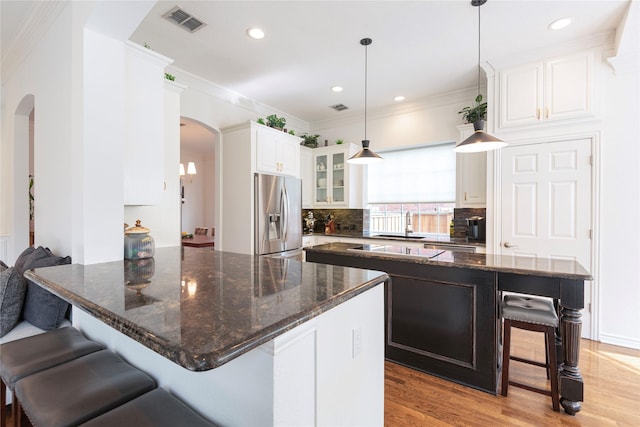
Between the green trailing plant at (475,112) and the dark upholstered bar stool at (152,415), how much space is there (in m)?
3.83

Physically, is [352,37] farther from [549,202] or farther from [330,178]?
[549,202]

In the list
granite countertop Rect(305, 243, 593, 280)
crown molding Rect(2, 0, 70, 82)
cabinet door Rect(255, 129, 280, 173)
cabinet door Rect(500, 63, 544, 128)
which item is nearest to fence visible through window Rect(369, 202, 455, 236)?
cabinet door Rect(500, 63, 544, 128)

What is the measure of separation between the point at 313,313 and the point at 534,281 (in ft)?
5.91

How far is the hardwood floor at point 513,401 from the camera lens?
1828mm

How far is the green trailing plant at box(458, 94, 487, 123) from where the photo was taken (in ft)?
12.0

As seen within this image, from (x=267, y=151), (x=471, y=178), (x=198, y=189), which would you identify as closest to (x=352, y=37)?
(x=267, y=151)

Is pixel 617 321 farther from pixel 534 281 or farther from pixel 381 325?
pixel 381 325

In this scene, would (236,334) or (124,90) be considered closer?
(236,334)

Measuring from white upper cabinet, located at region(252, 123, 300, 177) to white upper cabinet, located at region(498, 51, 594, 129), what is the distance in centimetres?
269

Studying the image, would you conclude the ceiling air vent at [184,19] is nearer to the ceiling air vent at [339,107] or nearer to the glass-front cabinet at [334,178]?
the ceiling air vent at [339,107]

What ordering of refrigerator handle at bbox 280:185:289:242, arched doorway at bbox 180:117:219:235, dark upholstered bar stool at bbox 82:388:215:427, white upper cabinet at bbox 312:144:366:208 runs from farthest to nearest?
arched doorway at bbox 180:117:219:235
white upper cabinet at bbox 312:144:366:208
refrigerator handle at bbox 280:185:289:242
dark upholstered bar stool at bbox 82:388:215:427

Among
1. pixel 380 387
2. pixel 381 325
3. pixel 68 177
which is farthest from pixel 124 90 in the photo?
pixel 380 387

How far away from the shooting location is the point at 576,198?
9.91ft

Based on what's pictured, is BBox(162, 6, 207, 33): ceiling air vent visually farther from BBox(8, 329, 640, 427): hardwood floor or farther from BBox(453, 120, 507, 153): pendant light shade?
BBox(8, 329, 640, 427): hardwood floor
